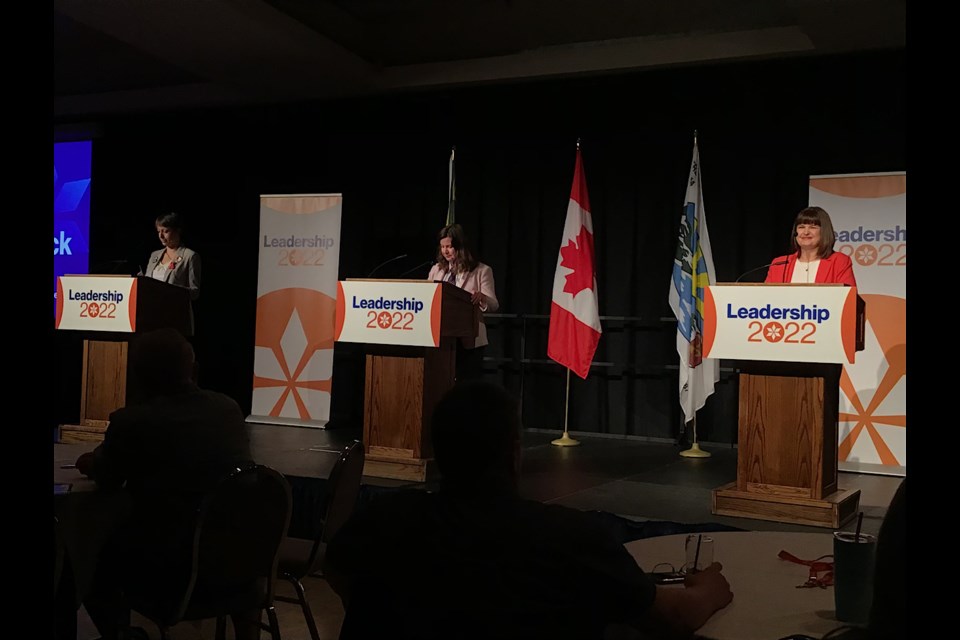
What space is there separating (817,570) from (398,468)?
362 centimetres

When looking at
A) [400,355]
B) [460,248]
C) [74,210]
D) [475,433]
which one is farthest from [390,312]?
[74,210]

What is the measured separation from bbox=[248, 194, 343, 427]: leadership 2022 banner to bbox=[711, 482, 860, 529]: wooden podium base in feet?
13.2

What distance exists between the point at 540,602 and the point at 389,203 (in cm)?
684

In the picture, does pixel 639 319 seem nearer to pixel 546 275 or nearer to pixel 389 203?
pixel 546 275

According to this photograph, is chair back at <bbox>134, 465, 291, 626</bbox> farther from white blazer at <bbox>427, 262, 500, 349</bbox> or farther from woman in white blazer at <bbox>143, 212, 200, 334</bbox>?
woman in white blazer at <bbox>143, 212, 200, 334</bbox>

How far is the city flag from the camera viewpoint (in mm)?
6258

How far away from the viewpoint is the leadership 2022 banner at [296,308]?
25.1 feet

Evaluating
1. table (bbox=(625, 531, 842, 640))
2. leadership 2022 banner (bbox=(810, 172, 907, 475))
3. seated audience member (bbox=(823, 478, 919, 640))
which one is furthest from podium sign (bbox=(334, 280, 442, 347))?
seated audience member (bbox=(823, 478, 919, 640))

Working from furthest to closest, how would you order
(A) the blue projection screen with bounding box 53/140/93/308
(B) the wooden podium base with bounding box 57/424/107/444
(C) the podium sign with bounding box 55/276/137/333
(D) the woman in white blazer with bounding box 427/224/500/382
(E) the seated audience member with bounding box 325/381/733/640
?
(A) the blue projection screen with bounding box 53/140/93/308 < (B) the wooden podium base with bounding box 57/424/107/444 < (C) the podium sign with bounding box 55/276/137/333 < (D) the woman in white blazer with bounding box 427/224/500/382 < (E) the seated audience member with bounding box 325/381/733/640

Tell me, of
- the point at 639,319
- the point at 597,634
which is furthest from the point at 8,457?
the point at 639,319

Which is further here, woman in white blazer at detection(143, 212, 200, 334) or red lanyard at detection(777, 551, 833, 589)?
woman in white blazer at detection(143, 212, 200, 334)

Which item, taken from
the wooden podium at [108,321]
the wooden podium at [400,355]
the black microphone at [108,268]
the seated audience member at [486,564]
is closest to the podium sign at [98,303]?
the wooden podium at [108,321]

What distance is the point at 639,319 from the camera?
279 inches

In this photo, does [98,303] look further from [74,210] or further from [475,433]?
[475,433]
